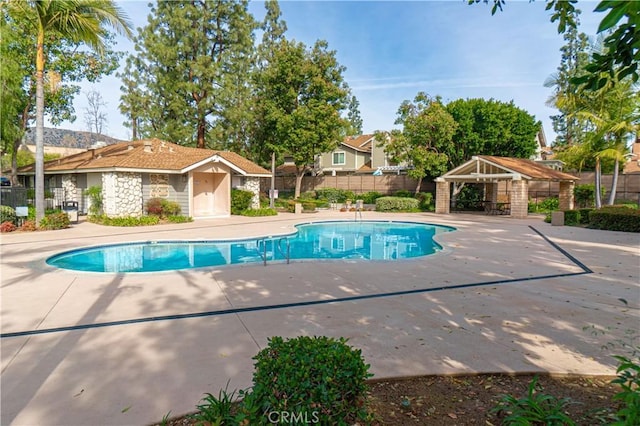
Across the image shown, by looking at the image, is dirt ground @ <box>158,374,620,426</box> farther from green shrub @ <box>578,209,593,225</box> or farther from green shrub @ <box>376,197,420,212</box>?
green shrub @ <box>376,197,420,212</box>

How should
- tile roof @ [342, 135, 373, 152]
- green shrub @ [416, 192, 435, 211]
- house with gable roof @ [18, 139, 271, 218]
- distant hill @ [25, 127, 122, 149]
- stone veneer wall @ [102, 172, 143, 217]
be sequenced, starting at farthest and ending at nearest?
distant hill @ [25, 127, 122, 149]
tile roof @ [342, 135, 373, 152]
green shrub @ [416, 192, 435, 211]
house with gable roof @ [18, 139, 271, 218]
stone veneer wall @ [102, 172, 143, 217]

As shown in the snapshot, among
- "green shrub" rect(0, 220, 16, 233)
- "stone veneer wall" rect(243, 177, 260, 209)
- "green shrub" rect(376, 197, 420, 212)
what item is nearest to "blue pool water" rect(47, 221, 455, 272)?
"green shrub" rect(0, 220, 16, 233)

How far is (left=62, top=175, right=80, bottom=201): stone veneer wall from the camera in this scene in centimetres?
2050

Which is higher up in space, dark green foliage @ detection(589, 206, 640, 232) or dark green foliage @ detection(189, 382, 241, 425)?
dark green foliage @ detection(589, 206, 640, 232)

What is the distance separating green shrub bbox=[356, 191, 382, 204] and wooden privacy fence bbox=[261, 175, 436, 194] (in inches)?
12.5

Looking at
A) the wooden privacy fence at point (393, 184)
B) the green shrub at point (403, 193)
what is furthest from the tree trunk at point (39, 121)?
the green shrub at point (403, 193)

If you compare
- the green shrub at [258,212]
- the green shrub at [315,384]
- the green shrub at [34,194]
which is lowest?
the green shrub at [315,384]

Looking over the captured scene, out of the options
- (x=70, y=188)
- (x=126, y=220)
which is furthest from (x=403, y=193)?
(x=70, y=188)

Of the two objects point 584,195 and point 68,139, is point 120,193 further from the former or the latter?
point 68,139

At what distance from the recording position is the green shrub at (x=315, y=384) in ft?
7.93

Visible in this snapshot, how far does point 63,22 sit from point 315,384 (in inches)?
647

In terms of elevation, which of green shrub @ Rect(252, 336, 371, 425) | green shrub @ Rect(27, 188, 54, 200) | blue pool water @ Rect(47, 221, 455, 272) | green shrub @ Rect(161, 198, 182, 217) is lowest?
blue pool water @ Rect(47, 221, 455, 272)

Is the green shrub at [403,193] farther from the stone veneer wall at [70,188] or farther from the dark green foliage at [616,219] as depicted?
the stone veneer wall at [70,188]

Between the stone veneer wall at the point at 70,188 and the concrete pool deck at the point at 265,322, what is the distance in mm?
12162
